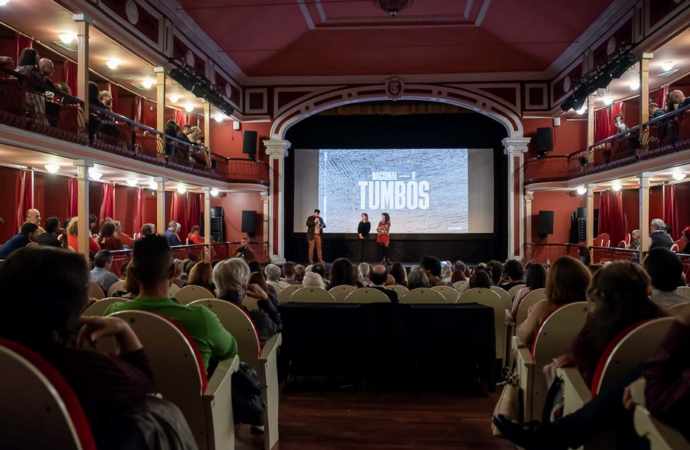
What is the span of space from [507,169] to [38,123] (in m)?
11.5

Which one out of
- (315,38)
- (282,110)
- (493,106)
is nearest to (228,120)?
(282,110)

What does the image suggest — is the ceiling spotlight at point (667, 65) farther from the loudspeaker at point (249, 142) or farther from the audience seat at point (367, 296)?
the loudspeaker at point (249, 142)

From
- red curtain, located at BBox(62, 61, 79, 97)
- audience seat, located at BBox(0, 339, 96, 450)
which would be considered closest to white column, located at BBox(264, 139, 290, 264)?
red curtain, located at BBox(62, 61, 79, 97)

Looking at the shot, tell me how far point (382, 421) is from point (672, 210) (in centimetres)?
1103

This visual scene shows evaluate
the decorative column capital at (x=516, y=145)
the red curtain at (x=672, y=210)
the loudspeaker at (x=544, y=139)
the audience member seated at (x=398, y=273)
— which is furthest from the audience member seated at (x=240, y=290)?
the decorative column capital at (x=516, y=145)

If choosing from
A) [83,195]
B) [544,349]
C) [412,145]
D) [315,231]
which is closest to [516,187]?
[412,145]

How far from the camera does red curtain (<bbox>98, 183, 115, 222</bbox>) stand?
11492 millimetres

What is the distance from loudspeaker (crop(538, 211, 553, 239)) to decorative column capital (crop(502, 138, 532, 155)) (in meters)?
1.76

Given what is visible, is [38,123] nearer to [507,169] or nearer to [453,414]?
[453,414]

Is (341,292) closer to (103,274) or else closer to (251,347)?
(251,347)

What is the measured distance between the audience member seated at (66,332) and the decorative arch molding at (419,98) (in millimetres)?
13153

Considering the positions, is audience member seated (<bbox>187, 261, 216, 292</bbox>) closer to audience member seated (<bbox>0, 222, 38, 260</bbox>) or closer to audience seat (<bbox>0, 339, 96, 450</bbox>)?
audience seat (<bbox>0, 339, 96, 450</bbox>)

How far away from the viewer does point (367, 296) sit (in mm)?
3873

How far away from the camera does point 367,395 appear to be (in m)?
3.42
